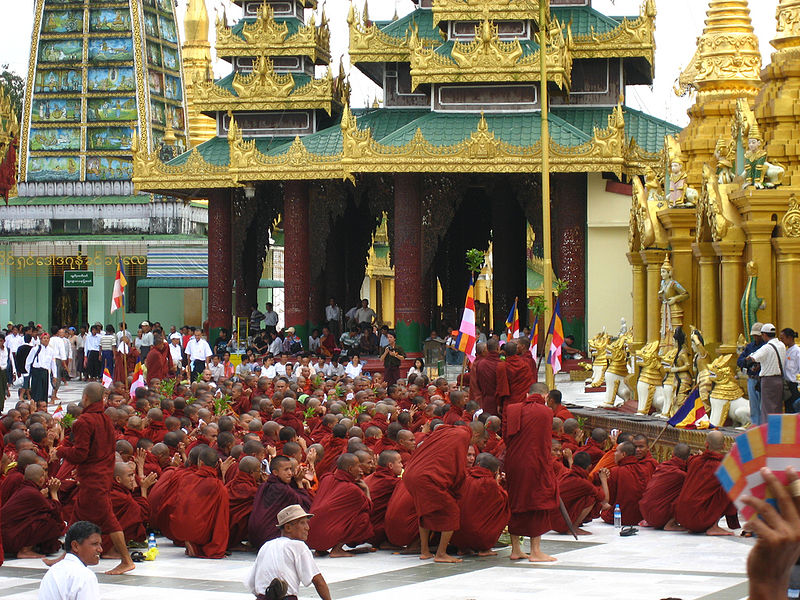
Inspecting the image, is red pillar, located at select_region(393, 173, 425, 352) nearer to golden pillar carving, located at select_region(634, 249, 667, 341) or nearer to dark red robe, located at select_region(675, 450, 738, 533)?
golden pillar carving, located at select_region(634, 249, 667, 341)

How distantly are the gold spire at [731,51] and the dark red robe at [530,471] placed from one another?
1069 centimetres

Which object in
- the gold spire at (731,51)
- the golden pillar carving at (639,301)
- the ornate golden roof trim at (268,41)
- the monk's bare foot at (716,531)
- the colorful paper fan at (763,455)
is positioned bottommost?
the monk's bare foot at (716,531)

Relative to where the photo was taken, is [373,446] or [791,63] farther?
[791,63]

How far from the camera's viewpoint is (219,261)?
→ 3409 cm

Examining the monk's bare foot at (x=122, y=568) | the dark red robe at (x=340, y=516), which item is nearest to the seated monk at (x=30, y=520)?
the monk's bare foot at (x=122, y=568)

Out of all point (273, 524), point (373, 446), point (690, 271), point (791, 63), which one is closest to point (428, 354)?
point (690, 271)

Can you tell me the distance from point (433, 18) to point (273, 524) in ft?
73.0

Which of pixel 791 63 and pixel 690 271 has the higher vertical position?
pixel 791 63

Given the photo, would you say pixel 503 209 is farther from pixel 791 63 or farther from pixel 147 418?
pixel 147 418

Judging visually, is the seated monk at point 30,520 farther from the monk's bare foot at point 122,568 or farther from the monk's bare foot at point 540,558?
the monk's bare foot at point 540,558

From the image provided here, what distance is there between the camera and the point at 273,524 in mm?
11836

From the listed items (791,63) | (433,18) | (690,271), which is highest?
(433,18)

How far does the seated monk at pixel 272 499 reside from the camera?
11805 millimetres

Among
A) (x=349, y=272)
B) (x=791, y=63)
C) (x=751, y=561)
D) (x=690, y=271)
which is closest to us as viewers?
(x=751, y=561)
